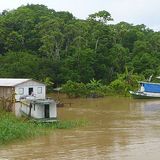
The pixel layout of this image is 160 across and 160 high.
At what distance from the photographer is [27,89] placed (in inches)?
1497

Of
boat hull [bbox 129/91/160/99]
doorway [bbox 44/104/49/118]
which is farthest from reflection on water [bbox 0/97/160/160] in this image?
boat hull [bbox 129/91/160/99]

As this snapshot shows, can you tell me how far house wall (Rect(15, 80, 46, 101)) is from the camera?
122ft

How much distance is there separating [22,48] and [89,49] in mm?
9786

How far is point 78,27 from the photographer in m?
55.8

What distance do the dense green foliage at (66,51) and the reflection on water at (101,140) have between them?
58.1ft

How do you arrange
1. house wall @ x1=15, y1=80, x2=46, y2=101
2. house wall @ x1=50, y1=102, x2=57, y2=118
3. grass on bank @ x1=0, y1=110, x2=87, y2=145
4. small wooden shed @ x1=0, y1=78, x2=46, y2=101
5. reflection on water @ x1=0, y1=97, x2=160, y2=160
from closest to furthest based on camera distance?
reflection on water @ x1=0, y1=97, x2=160, y2=160 < grass on bank @ x1=0, y1=110, x2=87, y2=145 < house wall @ x1=50, y1=102, x2=57, y2=118 < small wooden shed @ x1=0, y1=78, x2=46, y2=101 < house wall @ x1=15, y1=80, x2=46, y2=101

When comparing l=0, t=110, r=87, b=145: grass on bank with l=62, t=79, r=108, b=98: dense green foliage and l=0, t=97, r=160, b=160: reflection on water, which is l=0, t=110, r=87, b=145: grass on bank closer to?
l=0, t=97, r=160, b=160: reflection on water

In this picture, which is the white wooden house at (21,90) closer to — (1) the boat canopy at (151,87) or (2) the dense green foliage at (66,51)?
(2) the dense green foliage at (66,51)

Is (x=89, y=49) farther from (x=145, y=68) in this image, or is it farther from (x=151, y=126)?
(x=151, y=126)

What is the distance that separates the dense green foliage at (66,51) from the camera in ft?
167

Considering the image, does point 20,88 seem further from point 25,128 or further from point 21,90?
point 25,128

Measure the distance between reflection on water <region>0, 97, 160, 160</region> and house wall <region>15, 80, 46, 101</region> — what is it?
5.28 metres

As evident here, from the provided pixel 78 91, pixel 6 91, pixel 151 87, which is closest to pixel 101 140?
pixel 6 91

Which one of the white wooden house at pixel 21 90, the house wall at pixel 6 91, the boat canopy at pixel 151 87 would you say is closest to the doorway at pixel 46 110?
the white wooden house at pixel 21 90
